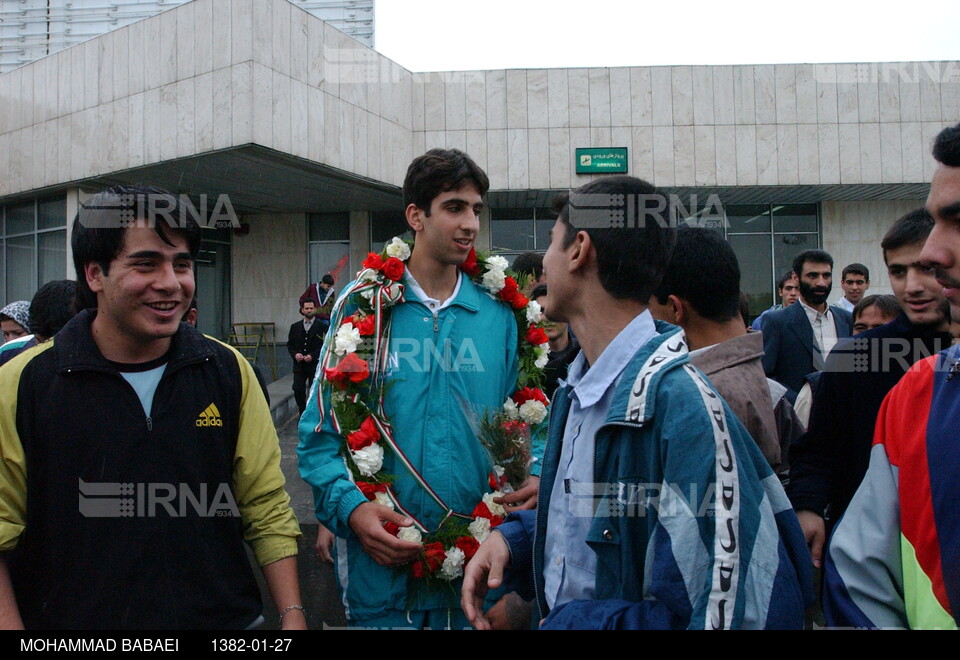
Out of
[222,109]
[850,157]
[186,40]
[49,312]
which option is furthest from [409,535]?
[850,157]

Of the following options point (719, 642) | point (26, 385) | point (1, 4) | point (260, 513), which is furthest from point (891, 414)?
point (1, 4)

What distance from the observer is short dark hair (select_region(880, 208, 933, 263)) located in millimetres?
2557

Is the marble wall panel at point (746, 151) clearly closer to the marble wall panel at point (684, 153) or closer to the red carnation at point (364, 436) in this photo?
the marble wall panel at point (684, 153)

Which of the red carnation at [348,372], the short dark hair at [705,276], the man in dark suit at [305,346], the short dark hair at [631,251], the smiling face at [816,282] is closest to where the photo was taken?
the short dark hair at [631,251]

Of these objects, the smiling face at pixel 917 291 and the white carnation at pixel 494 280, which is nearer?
the smiling face at pixel 917 291

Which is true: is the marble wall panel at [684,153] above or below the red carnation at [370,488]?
above

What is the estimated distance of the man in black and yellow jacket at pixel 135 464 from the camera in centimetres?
181

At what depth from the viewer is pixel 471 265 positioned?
9.15 feet

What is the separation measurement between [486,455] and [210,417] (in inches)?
39.5

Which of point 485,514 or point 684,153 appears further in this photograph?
point 684,153

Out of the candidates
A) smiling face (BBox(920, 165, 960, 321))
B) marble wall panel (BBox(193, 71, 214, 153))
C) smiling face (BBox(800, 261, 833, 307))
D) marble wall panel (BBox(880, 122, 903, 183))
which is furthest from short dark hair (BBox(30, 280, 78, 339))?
marble wall panel (BBox(880, 122, 903, 183))

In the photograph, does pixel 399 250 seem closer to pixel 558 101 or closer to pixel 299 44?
pixel 299 44

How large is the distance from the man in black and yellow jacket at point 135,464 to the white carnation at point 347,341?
0.43 meters

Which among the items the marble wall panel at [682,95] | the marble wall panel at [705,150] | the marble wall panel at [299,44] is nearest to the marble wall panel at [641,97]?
the marble wall panel at [682,95]
